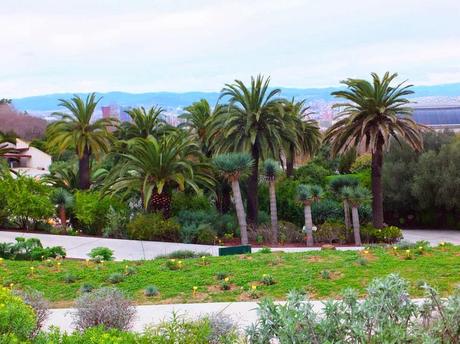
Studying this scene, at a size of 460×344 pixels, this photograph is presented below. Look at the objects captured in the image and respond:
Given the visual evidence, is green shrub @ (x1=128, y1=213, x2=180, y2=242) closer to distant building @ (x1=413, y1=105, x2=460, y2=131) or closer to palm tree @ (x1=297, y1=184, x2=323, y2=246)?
palm tree @ (x1=297, y1=184, x2=323, y2=246)

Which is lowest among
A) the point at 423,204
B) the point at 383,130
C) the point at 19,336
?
the point at 423,204

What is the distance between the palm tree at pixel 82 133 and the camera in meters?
23.2

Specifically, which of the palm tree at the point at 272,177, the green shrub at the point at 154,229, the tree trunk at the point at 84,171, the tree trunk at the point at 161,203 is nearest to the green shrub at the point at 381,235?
the palm tree at the point at 272,177

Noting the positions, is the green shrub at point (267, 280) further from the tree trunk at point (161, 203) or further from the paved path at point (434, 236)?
the paved path at point (434, 236)

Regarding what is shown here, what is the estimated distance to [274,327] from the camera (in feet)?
16.4

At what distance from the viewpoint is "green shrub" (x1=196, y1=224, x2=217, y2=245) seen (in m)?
17.9

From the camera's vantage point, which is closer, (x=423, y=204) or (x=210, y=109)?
(x=210, y=109)

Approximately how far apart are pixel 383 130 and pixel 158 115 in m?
8.18

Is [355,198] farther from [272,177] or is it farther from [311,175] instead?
[311,175]

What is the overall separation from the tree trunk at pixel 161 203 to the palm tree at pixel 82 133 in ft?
15.8

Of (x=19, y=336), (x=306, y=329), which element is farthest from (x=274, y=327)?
(x=19, y=336)

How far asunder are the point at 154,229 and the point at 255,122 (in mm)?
4390

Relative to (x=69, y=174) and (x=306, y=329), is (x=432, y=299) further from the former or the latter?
(x=69, y=174)

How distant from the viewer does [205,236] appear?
1788 cm
